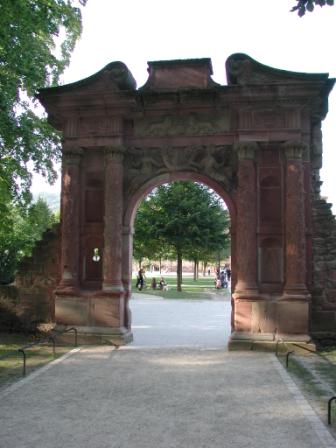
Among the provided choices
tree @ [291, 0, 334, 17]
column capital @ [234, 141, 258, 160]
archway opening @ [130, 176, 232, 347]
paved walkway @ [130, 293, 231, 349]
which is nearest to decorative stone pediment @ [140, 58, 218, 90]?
column capital @ [234, 141, 258, 160]

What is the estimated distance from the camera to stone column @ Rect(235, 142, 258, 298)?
11203 mm

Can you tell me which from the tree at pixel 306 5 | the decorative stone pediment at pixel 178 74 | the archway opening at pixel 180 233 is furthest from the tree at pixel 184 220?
the tree at pixel 306 5

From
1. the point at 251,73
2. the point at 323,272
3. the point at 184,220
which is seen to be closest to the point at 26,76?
the point at 251,73

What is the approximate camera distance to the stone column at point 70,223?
12.0 metres

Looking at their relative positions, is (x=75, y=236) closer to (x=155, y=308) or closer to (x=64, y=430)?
(x=64, y=430)

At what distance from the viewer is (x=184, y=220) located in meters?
31.0

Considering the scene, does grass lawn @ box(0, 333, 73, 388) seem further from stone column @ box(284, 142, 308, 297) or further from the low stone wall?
stone column @ box(284, 142, 308, 297)

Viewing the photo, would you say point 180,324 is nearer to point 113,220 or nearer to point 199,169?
point 113,220

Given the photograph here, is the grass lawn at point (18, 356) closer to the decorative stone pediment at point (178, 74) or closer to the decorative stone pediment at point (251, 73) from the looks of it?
the decorative stone pediment at point (178, 74)

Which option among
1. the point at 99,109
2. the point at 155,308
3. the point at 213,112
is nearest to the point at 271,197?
the point at 213,112

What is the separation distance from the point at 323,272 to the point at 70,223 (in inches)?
231

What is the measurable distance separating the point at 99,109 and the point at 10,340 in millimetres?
5826

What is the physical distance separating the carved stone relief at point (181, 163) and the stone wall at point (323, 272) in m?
2.13

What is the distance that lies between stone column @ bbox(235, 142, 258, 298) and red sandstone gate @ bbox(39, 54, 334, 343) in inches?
0.9
